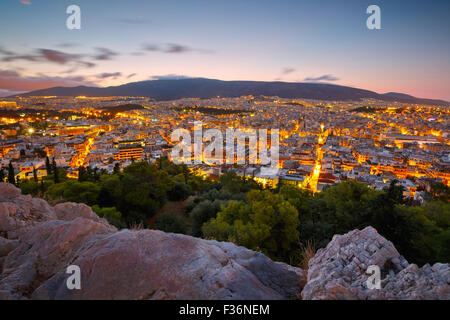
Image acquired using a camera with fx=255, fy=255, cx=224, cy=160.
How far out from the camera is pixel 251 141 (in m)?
47.3

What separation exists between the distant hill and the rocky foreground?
143 metres

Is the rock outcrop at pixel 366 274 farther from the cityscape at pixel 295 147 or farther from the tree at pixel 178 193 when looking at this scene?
the cityscape at pixel 295 147

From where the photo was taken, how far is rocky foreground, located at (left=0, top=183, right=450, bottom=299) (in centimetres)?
184

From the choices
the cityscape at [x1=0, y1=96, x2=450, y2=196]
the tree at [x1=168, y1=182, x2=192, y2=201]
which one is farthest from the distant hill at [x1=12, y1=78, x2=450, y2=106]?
the tree at [x1=168, y1=182, x2=192, y2=201]

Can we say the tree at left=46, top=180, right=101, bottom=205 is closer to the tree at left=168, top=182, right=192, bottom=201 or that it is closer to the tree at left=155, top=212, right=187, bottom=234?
the tree at left=155, top=212, right=187, bottom=234

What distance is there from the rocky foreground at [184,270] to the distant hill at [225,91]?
143 m

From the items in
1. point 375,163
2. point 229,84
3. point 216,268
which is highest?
point 229,84

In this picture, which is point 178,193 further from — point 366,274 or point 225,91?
point 225,91

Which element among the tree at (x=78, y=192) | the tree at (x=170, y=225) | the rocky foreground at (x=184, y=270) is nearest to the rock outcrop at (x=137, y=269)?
the rocky foreground at (x=184, y=270)

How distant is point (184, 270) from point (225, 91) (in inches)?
5917

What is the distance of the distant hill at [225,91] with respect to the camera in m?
142
